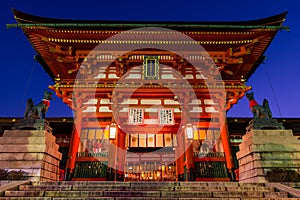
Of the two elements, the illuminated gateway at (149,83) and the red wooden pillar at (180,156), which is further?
the red wooden pillar at (180,156)

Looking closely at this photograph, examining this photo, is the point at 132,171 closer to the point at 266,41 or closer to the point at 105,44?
the point at 105,44

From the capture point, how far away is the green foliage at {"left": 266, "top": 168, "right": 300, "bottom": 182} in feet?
23.2

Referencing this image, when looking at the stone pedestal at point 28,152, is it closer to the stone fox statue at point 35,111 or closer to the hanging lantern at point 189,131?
the stone fox statue at point 35,111

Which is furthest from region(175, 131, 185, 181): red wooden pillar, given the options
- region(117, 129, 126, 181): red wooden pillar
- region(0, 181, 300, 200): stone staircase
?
region(0, 181, 300, 200): stone staircase

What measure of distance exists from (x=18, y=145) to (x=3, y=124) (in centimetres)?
1253

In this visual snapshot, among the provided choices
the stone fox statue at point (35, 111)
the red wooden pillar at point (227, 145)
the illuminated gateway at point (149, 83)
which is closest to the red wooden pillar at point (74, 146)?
the illuminated gateway at point (149, 83)

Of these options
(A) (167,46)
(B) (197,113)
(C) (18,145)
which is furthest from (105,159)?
(A) (167,46)

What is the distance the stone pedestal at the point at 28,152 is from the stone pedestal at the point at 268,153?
25.5 ft

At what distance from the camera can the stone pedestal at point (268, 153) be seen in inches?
302

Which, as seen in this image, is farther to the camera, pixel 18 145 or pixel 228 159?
pixel 228 159

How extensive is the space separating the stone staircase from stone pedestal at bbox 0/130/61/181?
116 cm

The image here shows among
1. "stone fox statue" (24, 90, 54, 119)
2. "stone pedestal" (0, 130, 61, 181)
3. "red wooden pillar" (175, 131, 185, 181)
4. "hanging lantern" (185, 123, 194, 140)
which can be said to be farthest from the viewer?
"red wooden pillar" (175, 131, 185, 181)

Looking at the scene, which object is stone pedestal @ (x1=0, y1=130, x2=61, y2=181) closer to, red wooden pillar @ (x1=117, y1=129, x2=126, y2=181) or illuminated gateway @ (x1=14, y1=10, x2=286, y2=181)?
illuminated gateway @ (x1=14, y1=10, x2=286, y2=181)

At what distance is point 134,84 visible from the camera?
509 inches
